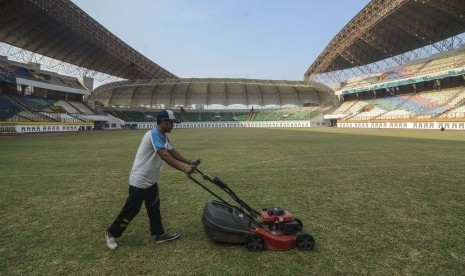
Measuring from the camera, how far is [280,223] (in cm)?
380

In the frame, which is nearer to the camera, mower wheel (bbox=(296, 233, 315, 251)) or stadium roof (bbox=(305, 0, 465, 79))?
mower wheel (bbox=(296, 233, 315, 251))

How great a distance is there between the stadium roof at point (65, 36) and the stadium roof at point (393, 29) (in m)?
38.6

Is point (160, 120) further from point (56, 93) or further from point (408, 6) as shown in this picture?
point (56, 93)

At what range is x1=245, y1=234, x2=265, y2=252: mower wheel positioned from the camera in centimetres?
374

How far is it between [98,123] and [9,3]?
32818 mm

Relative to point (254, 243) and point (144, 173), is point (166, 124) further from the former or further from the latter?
point (254, 243)

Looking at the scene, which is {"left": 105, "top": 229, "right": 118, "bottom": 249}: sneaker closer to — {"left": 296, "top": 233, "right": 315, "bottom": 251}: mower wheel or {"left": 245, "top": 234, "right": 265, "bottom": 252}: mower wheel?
{"left": 245, "top": 234, "right": 265, "bottom": 252}: mower wheel

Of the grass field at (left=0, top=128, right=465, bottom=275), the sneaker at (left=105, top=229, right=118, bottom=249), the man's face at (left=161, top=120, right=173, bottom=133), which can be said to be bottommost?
the grass field at (left=0, top=128, right=465, bottom=275)

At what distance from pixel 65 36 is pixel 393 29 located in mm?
53220

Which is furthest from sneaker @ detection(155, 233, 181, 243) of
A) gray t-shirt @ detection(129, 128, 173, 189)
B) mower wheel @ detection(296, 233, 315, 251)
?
mower wheel @ detection(296, 233, 315, 251)

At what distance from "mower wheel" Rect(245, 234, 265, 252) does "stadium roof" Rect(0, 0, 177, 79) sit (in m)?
39.3

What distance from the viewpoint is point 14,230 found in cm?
452

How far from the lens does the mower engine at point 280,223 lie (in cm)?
379

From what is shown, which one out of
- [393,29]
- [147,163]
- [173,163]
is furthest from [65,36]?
[393,29]
